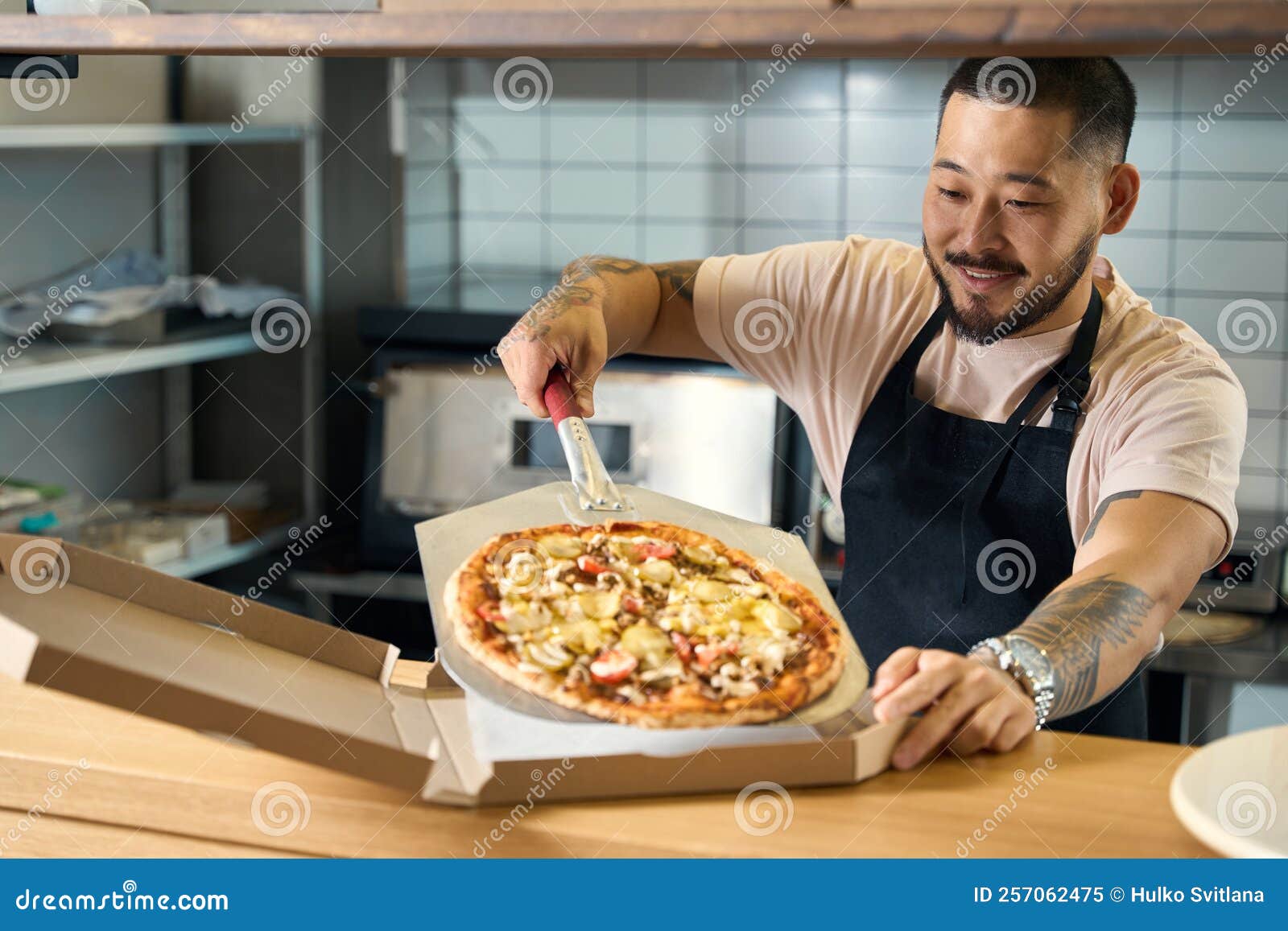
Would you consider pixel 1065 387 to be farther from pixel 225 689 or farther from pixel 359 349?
pixel 359 349

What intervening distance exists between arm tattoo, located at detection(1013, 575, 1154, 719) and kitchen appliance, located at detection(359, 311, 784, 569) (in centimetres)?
131

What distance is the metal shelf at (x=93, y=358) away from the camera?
220 centimetres

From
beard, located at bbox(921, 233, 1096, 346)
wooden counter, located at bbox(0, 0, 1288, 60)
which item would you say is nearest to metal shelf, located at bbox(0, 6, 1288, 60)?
wooden counter, located at bbox(0, 0, 1288, 60)

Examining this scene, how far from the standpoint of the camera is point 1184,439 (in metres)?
1.28

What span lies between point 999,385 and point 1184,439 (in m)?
0.28

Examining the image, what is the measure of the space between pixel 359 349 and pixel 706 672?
79.7 inches

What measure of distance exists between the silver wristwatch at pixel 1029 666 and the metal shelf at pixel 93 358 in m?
1.80

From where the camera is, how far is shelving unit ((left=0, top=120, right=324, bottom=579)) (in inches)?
90.7

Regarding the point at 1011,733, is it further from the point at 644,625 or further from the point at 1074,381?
the point at 1074,381

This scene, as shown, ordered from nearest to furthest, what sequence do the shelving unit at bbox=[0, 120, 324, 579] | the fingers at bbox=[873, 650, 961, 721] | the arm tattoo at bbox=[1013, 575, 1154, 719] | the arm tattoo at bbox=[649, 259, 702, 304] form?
the fingers at bbox=[873, 650, 961, 721] < the arm tattoo at bbox=[1013, 575, 1154, 719] < the arm tattoo at bbox=[649, 259, 702, 304] < the shelving unit at bbox=[0, 120, 324, 579]

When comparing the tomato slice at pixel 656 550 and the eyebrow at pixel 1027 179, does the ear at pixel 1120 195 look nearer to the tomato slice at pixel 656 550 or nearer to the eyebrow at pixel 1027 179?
the eyebrow at pixel 1027 179

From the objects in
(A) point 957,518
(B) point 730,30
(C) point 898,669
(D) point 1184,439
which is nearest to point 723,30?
(B) point 730,30

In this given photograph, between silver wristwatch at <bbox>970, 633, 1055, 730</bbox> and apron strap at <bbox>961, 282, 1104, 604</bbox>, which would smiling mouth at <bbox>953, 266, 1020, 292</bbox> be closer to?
apron strap at <bbox>961, 282, 1104, 604</bbox>
